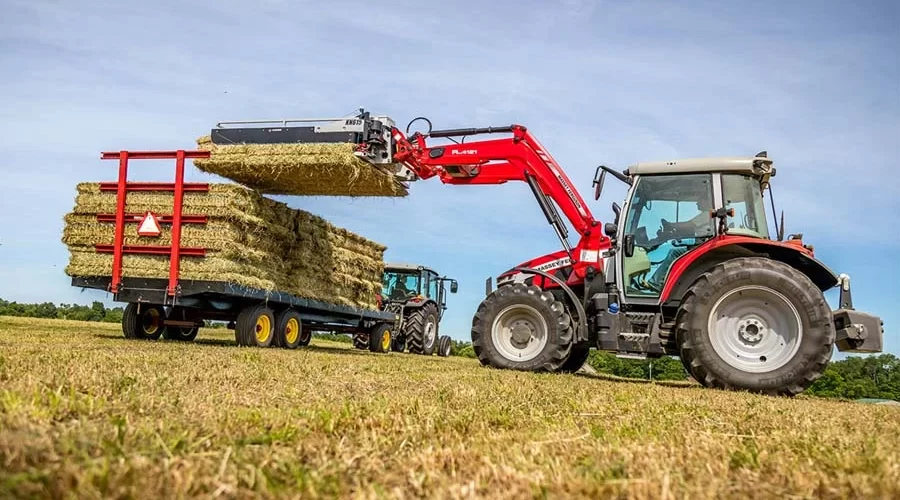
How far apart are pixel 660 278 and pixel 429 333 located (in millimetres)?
10458

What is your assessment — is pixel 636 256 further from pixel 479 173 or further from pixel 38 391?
pixel 38 391

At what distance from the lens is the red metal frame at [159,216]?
31.7ft

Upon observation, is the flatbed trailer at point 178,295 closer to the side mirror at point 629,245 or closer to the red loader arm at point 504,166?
the red loader arm at point 504,166

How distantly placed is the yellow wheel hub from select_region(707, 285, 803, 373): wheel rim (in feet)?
27.5

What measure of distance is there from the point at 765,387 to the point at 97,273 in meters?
8.49

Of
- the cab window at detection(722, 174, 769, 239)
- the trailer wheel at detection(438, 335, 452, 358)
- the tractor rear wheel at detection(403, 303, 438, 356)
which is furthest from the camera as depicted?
the trailer wheel at detection(438, 335, 452, 358)

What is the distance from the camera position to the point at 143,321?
11281 mm

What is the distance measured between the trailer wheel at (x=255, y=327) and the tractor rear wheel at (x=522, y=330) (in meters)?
3.26

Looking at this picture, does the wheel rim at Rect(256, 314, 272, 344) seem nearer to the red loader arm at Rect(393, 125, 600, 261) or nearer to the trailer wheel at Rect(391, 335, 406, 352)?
the red loader arm at Rect(393, 125, 600, 261)

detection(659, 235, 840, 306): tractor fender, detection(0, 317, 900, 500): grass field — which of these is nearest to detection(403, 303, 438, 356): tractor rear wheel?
detection(659, 235, 840, 306): tractor fender

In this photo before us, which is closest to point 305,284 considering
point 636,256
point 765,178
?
point 636,256

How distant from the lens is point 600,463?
230 cm

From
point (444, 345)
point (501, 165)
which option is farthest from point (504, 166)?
point (444, 345)

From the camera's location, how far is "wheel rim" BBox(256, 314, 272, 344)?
10.5 metres
